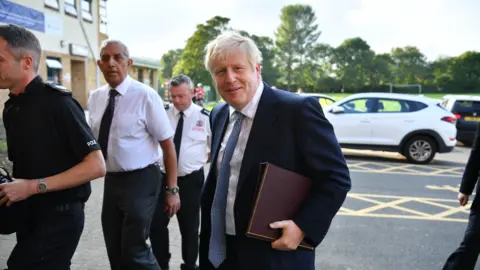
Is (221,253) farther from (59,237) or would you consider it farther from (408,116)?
(408,116)

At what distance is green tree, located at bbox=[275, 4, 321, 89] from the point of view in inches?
3292

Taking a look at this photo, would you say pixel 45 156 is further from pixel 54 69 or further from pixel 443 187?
pixel 54 69

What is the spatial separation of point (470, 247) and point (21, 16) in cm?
1614

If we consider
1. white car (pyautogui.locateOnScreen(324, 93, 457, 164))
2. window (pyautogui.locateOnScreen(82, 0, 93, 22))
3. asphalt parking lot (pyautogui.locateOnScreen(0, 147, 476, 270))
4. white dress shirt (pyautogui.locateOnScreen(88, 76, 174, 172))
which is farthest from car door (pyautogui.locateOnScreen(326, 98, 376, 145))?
window (pyautogui.locateOnScreen(82, 0, 93, 22))

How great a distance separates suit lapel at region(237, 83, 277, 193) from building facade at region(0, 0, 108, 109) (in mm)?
14176

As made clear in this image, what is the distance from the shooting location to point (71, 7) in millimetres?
18375

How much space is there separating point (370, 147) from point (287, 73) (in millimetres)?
74147

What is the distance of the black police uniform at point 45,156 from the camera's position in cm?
194

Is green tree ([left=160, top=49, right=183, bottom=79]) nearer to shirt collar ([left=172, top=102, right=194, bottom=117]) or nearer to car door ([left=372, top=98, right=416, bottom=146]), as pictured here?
car door ([left=372, top=98, right=416, bottom=146])

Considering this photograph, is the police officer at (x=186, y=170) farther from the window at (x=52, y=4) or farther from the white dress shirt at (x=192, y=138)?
the window at (x=52, y=4)

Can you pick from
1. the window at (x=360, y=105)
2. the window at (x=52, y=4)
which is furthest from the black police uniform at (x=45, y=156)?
the window at (x=52, y=4)

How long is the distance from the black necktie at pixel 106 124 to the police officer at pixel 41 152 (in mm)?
905

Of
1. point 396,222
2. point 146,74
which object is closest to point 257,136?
point 396,222

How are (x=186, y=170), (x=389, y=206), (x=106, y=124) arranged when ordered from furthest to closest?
(x=389, y=206), (x=186, y=170), (x=106, y=124)
